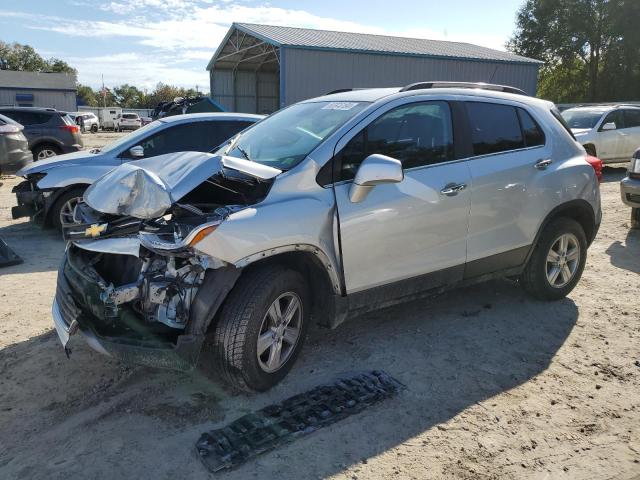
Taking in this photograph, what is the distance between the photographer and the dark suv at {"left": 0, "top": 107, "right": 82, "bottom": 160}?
1319 centimetres

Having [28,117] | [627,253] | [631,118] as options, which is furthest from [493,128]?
[28,117]

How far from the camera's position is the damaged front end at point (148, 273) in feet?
9.98

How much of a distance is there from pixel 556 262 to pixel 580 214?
0.51 meters

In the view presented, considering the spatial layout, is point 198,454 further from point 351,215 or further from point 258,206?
point 351,215

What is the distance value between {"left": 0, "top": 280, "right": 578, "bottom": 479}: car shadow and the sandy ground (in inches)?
0.4

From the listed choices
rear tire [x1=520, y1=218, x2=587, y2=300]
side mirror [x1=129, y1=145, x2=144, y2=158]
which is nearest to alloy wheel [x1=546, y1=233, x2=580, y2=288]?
rear tire [x1=520, y1=218, x2=587, y2=300]

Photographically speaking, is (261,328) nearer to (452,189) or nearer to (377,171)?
(377,171)

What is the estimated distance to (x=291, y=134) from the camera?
13.3 feet

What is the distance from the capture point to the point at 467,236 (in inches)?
165

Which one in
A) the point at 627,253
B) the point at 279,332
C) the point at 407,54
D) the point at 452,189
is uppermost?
the point at 407,54

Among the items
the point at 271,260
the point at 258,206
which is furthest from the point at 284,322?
the point at 258,206

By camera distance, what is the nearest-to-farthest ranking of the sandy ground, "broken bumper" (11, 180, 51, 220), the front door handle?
the sandy ground
the front door handle
"broken bumper" (11, 180, 51, 220)

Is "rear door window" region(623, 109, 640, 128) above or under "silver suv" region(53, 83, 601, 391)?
above

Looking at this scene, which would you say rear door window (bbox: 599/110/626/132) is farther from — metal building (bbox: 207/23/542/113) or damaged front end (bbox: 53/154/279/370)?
damaged front end (bbox: 53/154/279/370)
